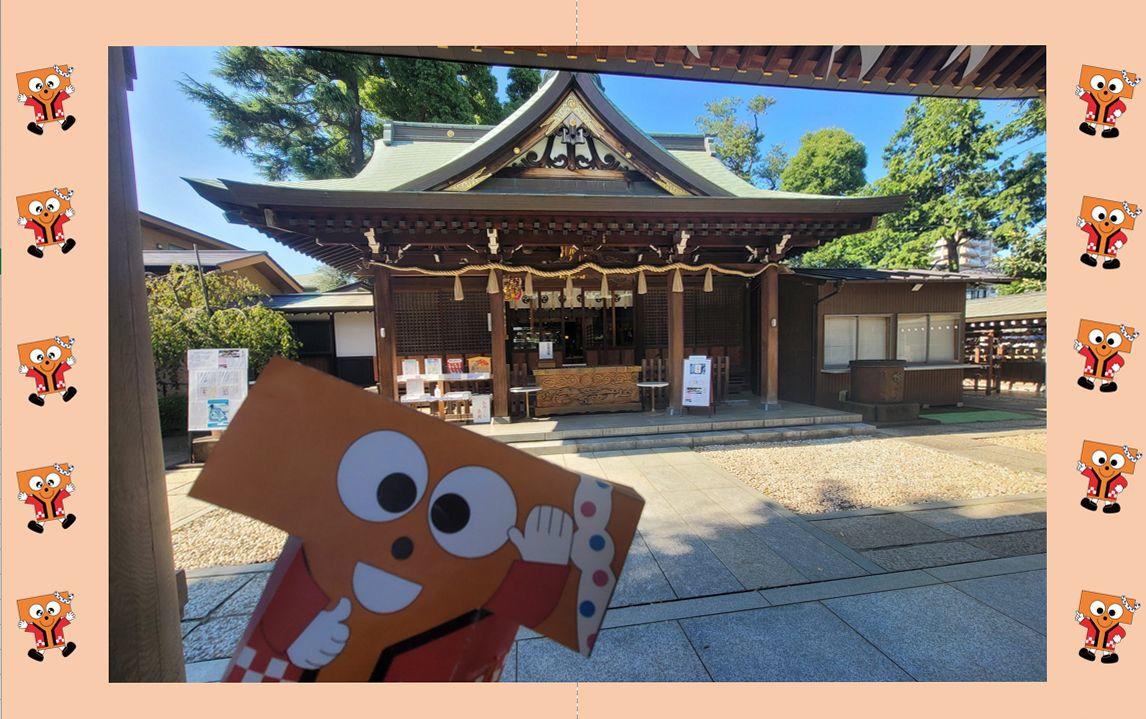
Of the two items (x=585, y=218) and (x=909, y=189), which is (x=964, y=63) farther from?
(x=909, y=189)

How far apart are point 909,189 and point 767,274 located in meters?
15.4

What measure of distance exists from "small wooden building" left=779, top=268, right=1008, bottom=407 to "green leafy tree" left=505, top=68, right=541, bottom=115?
15373mm

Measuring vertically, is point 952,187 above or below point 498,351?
above

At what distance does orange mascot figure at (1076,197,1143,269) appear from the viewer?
6.00ft

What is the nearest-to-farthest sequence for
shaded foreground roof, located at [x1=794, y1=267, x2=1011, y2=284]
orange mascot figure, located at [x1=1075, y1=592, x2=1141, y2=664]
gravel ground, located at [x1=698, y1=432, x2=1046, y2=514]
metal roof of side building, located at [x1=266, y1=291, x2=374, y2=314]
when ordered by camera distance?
orange mascot figure, located at [x1=1075, y1=592, x2=1141, y2=664] → gravel ground, located at [x1=698, y1=432, x2=1046, y2=514] → shaded foreground roof, located at [x1=794, y1=267, x2=1011, y2=284] → metal roof of side building, located at [x1=266, y1=291, x2=374, y2=314]

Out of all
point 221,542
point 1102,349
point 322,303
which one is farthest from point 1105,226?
point 322,303

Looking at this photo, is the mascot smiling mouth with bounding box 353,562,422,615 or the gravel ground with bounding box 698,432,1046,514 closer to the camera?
the mascot smiling mouth with bounding box 353,562,422,615

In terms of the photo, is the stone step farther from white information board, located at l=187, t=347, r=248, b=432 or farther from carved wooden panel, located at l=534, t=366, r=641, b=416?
white information board, located at l=187, t=347, r=248, b=432

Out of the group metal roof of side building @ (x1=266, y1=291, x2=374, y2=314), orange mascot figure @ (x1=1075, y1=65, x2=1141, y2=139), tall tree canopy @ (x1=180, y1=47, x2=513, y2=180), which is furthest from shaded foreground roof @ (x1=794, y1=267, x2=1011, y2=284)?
tall tree canopy @ (x1=180, y1=47, x2=513, y2=180)

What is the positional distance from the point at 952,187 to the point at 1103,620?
2156cm

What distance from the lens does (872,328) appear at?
9.25 metres

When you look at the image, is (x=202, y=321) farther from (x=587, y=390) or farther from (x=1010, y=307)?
(x=1010, y=307)

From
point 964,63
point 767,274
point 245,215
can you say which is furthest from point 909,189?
point 245,215

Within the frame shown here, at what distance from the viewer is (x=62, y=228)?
4.98 feet
